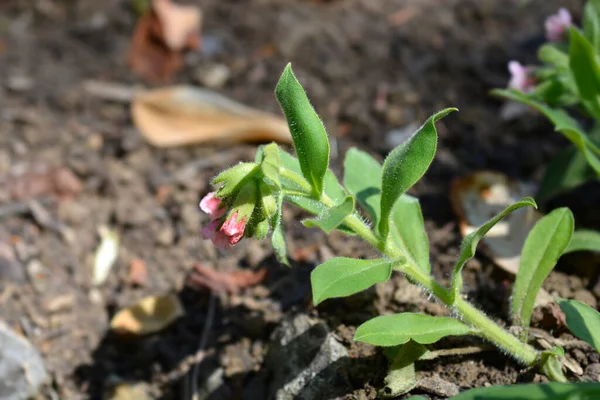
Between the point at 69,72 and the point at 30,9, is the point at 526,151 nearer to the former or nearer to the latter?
the point at 69,72

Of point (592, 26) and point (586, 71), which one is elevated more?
point (592, 26)

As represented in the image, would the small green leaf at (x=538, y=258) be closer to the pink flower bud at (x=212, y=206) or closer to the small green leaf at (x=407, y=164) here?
the small green leaf at (x=407, y=164)

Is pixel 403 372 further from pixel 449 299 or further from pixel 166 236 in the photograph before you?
pixel 166 236

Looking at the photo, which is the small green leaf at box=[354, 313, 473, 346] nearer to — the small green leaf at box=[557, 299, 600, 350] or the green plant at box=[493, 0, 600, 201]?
the small green leaf at box=[557, 299, 600, 350]

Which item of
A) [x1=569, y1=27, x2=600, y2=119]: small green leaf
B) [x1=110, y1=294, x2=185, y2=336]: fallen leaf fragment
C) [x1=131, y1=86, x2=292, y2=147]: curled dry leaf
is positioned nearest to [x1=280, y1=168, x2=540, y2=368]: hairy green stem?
[x1=569, y1=27, x2=600, y2=119]: small green leaf

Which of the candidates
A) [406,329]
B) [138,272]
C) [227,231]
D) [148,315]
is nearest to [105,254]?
[138,272]
